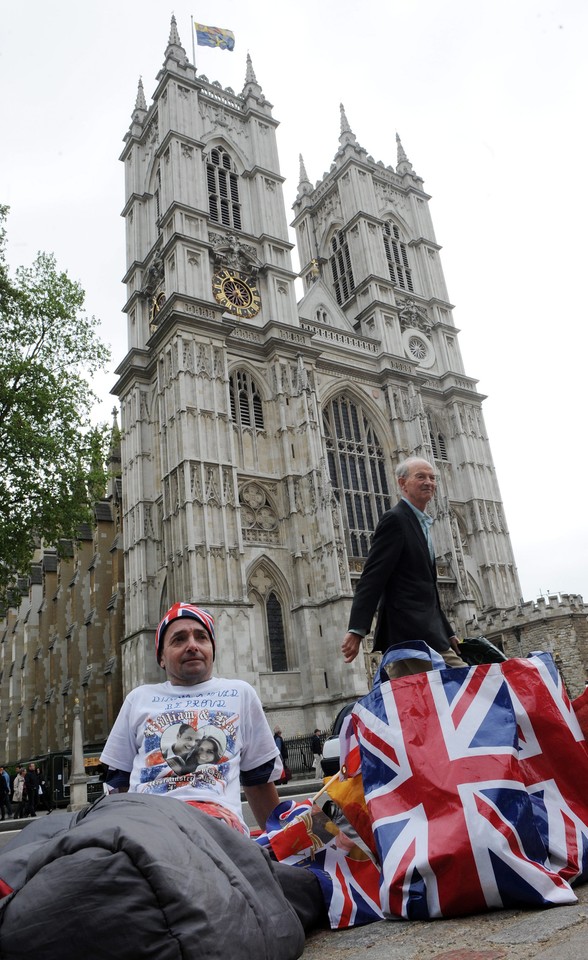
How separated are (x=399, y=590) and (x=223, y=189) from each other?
2798cm

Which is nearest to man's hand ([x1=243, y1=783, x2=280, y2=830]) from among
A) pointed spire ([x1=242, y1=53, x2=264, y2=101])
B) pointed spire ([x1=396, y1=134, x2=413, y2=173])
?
pointed spire ([x1=242, y1=53, x2=264, y2=101])

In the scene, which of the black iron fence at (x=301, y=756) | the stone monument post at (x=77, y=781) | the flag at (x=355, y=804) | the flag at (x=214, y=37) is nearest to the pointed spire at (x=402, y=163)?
the flag at (x=214, y=37)

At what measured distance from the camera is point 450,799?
2.66 meters

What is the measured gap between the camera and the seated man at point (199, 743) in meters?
2.70

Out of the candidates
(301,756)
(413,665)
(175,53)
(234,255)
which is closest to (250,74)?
(175,53)

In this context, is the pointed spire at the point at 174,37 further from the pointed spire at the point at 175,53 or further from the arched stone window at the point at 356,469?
the arched stone window at the point at 356,469

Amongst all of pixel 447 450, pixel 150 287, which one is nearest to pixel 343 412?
pixel 447 450

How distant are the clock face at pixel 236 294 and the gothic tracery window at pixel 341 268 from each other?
25.2 ft

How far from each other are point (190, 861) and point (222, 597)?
18.9 meters

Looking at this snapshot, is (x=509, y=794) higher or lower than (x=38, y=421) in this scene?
lower

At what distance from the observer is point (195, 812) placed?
7.07 ft

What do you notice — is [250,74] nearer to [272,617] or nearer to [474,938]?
[272,617]

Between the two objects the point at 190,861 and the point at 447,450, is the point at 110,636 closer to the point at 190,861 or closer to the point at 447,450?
the point at 447,450

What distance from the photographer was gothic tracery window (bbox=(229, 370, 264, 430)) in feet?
80.6
